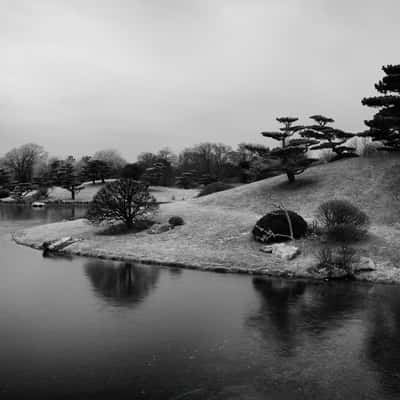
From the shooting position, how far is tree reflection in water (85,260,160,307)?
1609 centimetres

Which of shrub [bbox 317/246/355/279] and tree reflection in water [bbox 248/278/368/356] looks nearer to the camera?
tree reflection in water [bbox 248/278/368/356]

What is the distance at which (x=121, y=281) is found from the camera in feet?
61.1

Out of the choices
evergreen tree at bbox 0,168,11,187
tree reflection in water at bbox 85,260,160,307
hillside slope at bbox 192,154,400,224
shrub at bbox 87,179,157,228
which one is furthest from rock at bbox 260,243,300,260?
evergreen tree at bbox 0,168,11,187

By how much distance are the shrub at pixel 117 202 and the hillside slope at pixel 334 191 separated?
10.0 m

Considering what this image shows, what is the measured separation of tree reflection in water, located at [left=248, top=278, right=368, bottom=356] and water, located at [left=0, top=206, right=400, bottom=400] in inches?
1.7

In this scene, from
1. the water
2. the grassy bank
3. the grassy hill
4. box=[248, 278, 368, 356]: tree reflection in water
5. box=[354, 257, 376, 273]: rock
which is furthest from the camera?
the grassy hill

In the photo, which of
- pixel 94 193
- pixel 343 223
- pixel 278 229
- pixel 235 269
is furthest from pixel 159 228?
pixel 94 193

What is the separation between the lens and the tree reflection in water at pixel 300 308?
40.3ft

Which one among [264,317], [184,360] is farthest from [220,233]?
[184,360]

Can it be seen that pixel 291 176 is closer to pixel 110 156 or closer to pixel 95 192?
pixel 95 192

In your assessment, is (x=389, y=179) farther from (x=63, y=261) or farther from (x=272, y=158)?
(x=63, y=261)

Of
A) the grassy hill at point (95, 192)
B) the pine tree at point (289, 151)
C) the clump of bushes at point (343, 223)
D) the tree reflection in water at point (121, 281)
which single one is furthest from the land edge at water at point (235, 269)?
the grassy hill at point (95, 192)

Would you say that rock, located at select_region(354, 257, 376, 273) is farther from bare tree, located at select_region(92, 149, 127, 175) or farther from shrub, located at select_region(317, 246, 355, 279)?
bare tree, located at select_region(92, 149, 127, 175)

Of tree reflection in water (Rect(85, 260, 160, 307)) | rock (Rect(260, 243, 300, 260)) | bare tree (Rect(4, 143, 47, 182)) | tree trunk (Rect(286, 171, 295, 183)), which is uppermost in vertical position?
bare tree (Rect(4, 143, 47, 182))
